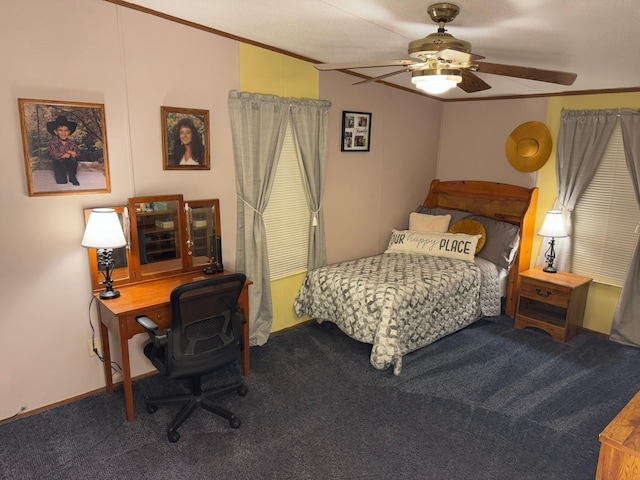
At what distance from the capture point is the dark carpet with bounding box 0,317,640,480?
238 cm

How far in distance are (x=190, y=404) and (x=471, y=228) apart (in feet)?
10.5

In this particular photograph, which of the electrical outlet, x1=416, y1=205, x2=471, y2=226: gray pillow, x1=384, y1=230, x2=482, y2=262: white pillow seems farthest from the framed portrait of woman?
x1=416, y1=205, x2=471, y2=226: gray pillow

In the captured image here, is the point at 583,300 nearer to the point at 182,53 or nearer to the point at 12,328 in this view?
the point at 182,53

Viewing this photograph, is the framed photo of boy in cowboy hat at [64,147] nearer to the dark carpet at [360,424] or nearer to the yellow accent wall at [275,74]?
the yellow accent wall at [275,74]

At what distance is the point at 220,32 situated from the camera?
3.16 metres

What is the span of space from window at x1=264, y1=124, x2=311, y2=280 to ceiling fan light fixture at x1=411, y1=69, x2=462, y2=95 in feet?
5.36

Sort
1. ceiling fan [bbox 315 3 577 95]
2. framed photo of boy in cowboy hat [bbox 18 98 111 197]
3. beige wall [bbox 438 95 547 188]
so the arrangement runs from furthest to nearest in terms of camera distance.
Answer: beige wall [bbox 438 95 547 188] → framed photo of boy in cowboy hat [bbox 18 98 111 197] → ceiling fan [bbox 315 3 577 95]

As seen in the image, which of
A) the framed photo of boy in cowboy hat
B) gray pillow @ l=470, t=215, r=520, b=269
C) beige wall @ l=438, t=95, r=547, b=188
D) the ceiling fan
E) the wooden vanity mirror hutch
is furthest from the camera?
beige wall @ l=438, t=95, r=547, b=188

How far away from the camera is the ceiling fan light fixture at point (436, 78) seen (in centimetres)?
222

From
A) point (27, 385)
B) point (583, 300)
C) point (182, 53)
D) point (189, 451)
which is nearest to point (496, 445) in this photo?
point (189, 451)

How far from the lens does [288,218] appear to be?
3920 millimetres

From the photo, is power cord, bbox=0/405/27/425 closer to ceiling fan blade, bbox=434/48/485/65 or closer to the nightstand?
ceiling fan blade, bbox=434/48/485/65

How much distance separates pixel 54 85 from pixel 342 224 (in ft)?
8.62

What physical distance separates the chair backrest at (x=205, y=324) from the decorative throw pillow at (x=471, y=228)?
2792 millimetres
